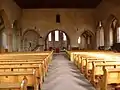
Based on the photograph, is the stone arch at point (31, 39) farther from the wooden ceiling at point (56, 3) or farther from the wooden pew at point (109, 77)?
the wooden pew at point (109, 77)

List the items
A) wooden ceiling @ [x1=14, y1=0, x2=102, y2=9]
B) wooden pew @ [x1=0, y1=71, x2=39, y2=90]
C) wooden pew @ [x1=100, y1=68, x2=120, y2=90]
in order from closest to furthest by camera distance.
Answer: wooden pew @ [x1=0, y1=71, x2=39, y2=90]
wooden pew @ [x1=100, y1=68, x2=120, y2=90]
wooden ceiling @ [x1=14, y1=0, x2=102, y2=9]

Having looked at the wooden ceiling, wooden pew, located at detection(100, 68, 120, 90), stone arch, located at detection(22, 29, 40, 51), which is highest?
the wooden ceiling

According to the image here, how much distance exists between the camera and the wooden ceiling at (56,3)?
23.6m

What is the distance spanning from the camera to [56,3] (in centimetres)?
2466

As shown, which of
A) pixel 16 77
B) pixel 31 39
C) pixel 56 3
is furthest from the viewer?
pixel 31 39

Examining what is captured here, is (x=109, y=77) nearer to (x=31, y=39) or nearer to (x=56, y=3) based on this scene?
(x=56, y=3)

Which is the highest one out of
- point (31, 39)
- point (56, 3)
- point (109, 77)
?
point (56, 3)

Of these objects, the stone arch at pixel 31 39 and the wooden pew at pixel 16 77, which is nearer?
the wooden pew at pixel 16 77

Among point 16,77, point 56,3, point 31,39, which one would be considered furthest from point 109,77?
point 31,39

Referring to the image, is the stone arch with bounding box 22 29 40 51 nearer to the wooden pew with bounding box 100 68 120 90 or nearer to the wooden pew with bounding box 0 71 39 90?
the wooden pew with bounding box 0 71 39 90

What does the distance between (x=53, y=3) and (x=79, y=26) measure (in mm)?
4956

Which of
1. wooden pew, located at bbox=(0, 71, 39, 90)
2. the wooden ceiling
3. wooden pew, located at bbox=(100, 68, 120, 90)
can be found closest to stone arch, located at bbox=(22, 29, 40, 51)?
the wooden ceiling

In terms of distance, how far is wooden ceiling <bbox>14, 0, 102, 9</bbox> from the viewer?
2359cm

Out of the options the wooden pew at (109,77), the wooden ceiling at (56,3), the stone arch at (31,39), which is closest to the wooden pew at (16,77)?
the wooden pew at (109,77)
